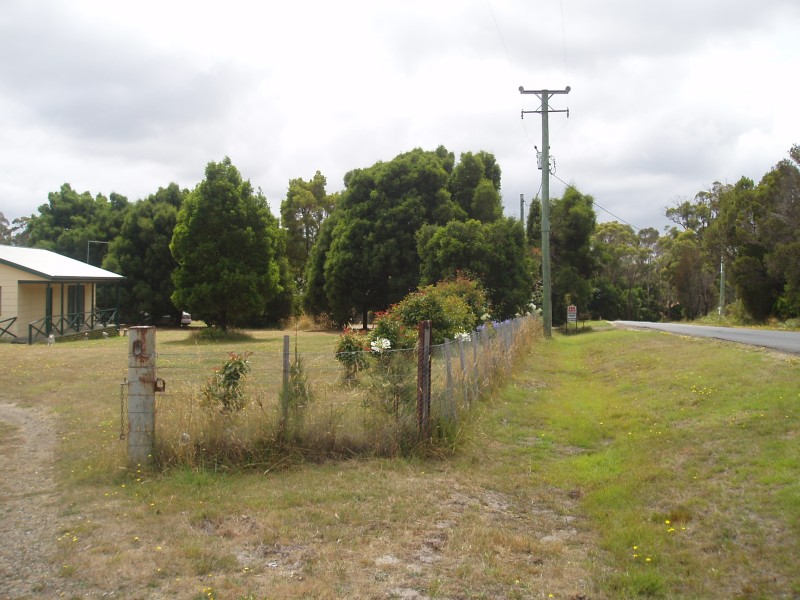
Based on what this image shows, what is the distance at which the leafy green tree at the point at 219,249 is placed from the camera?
3125 cm

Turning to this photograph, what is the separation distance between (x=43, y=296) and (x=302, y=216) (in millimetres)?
25495

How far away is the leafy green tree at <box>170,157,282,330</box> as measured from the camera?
1230 inches

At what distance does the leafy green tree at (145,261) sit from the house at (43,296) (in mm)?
8077

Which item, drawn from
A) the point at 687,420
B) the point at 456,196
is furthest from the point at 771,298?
the point at 687,420

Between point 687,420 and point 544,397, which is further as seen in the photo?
point 544,397

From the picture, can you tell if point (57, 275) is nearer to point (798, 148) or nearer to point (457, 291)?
point (457, 291)

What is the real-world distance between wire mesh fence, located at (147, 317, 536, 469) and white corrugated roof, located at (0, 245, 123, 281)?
71.3 ft

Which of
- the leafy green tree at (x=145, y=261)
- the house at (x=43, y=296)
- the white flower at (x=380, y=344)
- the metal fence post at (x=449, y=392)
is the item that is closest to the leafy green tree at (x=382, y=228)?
the leafy green tree at (x=145, y=261)

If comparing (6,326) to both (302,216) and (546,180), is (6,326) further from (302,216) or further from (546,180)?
(302,216)

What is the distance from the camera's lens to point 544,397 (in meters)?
14.3

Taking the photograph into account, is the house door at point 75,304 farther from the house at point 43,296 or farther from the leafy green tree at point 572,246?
the leafy green tree at point 572,246

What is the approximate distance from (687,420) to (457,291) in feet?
39.2

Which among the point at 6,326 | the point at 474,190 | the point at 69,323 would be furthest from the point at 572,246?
the point at 6,326

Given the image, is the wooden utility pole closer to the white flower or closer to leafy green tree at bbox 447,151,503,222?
leafy green tree at bbox 447,151,503,222
